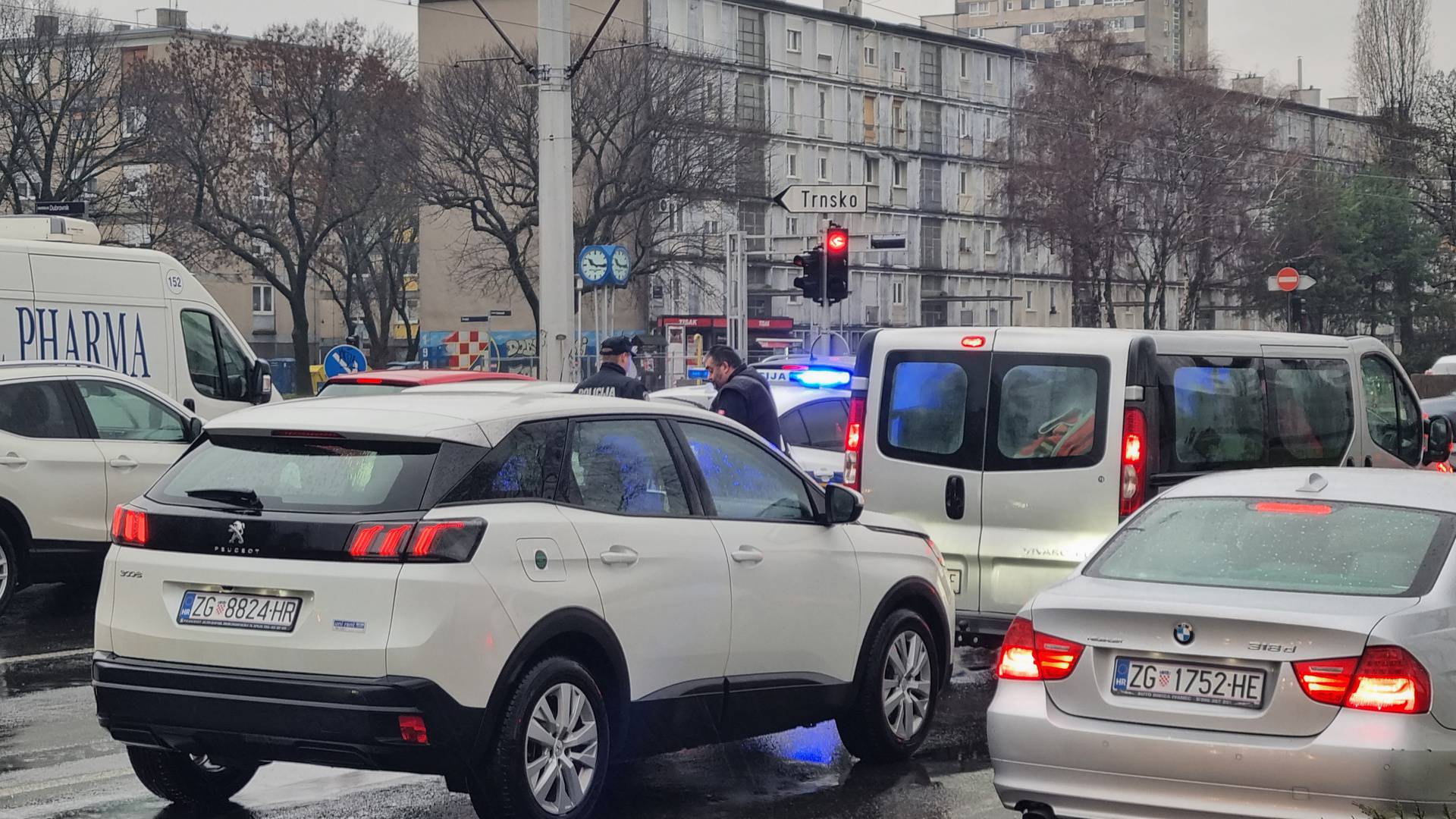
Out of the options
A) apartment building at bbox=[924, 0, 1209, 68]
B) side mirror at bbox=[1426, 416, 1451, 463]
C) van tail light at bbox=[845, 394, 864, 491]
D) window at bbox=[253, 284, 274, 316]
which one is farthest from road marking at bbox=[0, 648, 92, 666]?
apartment building at bbox=[924, 0, 1209, 68]

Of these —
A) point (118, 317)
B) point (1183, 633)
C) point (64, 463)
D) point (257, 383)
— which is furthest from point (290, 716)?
point (257, 383)

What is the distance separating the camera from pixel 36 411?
12766 millimetres

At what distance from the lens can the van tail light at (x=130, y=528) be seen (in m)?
6.37

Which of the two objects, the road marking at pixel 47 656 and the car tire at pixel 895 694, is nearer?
the car tire at pixel 895 694

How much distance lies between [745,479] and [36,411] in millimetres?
7077

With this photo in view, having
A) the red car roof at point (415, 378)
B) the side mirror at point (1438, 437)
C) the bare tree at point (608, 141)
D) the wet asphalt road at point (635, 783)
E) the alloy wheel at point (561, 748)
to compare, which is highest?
the bare tree at point (608, 141)

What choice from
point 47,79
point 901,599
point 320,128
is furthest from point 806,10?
point 901,599

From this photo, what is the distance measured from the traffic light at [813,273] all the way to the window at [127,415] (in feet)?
37.9

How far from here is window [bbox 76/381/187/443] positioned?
13195mm

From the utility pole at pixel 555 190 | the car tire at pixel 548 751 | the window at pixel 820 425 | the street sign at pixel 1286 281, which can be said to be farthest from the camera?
the street sign at pixel 1286 281

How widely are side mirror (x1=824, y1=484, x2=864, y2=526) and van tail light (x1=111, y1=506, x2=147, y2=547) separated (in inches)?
107

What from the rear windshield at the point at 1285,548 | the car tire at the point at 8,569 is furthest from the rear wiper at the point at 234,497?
the car tire at the point at 8,569

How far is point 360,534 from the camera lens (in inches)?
235

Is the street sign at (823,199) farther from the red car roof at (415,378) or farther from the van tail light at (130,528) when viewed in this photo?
the van tail light at (130,528)
